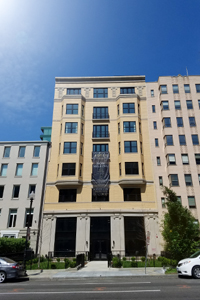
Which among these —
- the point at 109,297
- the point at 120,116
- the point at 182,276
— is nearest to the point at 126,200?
the point at 120,116

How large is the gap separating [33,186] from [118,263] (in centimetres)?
1816

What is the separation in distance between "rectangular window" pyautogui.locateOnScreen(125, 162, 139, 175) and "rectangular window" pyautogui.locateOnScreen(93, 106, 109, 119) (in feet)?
31.4

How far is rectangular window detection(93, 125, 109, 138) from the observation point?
1318 inches

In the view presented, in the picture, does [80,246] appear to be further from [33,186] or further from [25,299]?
[25,299]

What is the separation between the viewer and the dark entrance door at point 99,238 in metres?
26.8

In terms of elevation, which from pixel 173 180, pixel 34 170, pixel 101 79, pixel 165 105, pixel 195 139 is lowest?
pixel 173 180

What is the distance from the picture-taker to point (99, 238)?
2744 centimetres

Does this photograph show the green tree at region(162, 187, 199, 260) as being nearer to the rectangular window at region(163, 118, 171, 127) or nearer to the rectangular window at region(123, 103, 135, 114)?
the rectangular window at region(163, 118, 171, 127)

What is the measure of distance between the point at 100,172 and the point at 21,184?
12600 mm

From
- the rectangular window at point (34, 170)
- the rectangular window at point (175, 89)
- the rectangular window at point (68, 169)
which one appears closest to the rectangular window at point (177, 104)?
the rectangular window at point (175, 89)

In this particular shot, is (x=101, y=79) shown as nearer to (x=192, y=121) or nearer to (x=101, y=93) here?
(x=101, y=93)

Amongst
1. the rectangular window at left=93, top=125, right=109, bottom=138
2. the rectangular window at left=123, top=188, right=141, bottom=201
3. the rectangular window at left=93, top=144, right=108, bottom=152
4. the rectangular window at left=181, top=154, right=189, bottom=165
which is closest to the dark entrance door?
the rectangular window at left=123, top=188, right=141, bottom=201

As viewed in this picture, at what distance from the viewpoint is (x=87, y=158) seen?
32.0 m

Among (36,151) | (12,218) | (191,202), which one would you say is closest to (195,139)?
(191,202)
